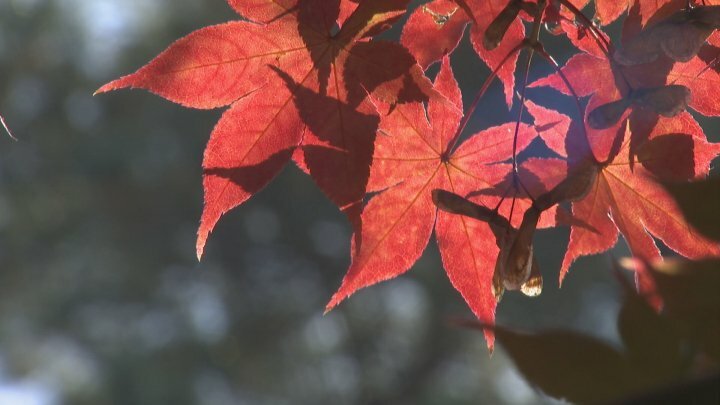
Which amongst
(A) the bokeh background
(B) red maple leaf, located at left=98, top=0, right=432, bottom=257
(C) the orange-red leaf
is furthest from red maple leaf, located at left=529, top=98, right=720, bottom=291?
(A) the bokeh background

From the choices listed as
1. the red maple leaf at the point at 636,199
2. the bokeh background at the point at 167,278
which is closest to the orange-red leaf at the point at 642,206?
the red maple leaf at the point at 636,199

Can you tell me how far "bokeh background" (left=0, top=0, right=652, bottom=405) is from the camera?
777cm

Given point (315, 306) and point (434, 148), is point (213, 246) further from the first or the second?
point (434, 148)

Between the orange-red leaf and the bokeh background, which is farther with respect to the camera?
the bokeh background

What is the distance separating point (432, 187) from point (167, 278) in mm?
7966

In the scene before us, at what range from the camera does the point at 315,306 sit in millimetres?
8398

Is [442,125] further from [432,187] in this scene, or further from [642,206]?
[642,206]

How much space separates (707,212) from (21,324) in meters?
8.91

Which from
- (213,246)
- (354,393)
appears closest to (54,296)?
(213,246)

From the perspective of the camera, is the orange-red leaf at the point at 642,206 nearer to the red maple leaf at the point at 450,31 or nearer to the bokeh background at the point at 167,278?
the red maple leaf at the point at 450,31

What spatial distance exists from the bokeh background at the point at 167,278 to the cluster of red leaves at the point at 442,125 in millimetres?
6769

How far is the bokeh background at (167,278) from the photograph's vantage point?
7773 mm

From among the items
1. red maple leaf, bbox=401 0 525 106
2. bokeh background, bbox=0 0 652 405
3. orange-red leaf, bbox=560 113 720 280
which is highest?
red maple leaf, bbox=401 0 525 106

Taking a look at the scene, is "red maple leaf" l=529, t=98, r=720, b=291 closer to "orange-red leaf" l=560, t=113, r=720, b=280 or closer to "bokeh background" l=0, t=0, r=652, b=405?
"orange-red leaf" l=560, t=113, r=720, b=280
